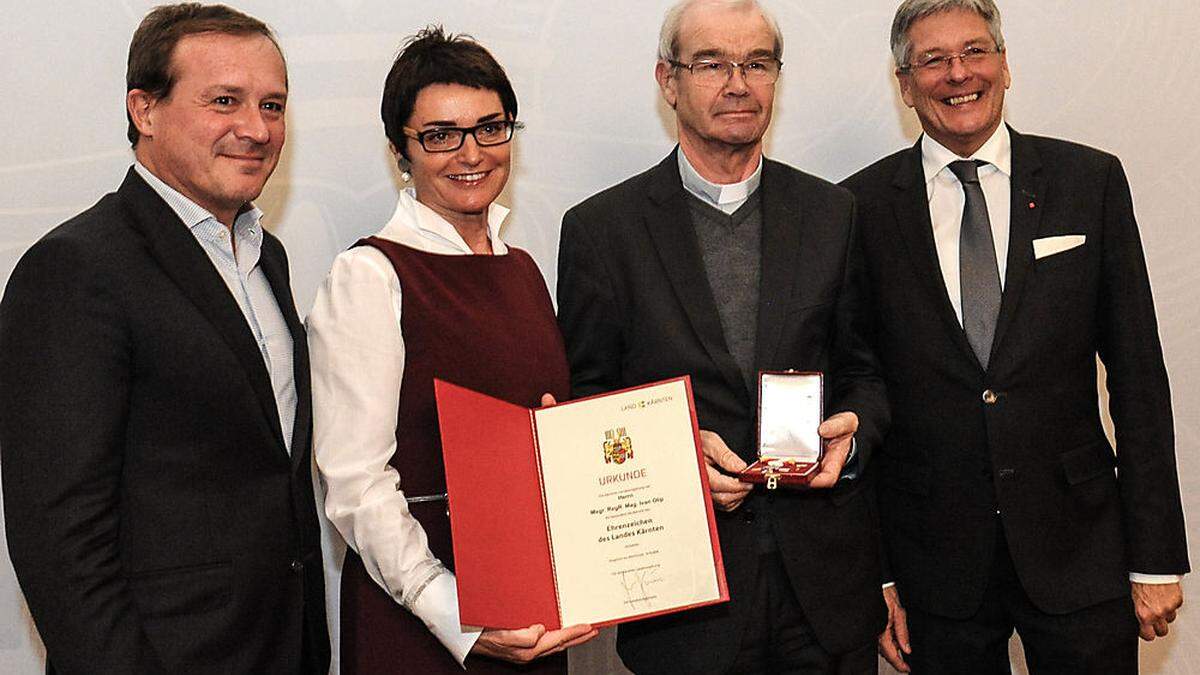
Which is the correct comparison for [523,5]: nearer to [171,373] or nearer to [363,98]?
[363,98]

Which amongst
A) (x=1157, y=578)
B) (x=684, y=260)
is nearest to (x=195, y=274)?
(x=684, y=260)

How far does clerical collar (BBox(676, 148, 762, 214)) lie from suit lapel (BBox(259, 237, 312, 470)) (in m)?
0.87

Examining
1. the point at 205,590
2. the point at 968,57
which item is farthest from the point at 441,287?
the point at 968,57

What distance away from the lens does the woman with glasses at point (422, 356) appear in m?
2.03

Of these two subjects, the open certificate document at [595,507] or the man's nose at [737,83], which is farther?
the man's nose at [737,83]

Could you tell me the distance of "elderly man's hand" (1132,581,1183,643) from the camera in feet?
8.20

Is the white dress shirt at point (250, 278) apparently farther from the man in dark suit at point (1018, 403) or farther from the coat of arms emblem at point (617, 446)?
the man in dark suit at point (1018, 403)

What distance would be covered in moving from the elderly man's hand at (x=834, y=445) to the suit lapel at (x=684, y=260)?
0.18 metres

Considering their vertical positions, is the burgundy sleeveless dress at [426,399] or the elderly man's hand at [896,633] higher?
the burgundy sleeveless dress at [426,399]

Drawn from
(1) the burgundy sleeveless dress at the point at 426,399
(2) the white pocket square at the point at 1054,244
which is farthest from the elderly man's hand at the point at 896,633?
(1) the burgundy sleeveless dress at the point at 426,399

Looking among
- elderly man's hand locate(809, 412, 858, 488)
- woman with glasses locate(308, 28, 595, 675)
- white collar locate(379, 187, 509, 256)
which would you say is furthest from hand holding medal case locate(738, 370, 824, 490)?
white collar locate(379, 187, 509, 256)

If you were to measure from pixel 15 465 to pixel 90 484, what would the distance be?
111 mm

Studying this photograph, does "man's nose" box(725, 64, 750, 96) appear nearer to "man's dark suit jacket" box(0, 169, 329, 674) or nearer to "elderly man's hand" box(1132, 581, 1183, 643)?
"man's dark suit jacket" box(0, 169, 329, 674)

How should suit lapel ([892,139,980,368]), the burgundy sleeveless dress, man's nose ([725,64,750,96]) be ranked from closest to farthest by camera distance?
the burgundy sleeveless dress
man's nose ([725,64,750,96])
suit lapel ([892,139,980,368])
